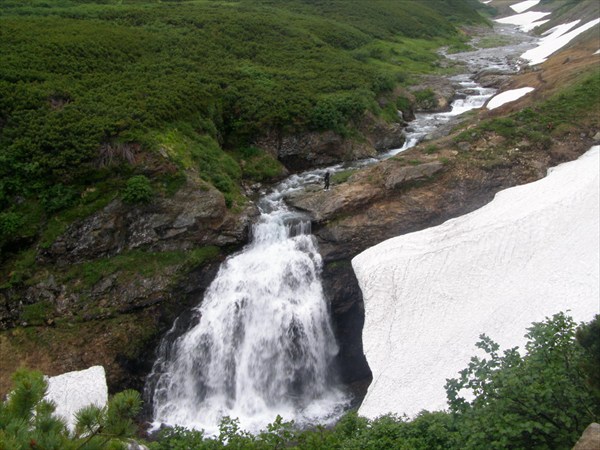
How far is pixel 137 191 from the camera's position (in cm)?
1962

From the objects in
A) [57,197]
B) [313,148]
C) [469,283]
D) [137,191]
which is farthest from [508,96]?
[57,197]

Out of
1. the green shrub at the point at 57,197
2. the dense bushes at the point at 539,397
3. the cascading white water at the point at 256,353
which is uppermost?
the dense bushes at the point at 539,397

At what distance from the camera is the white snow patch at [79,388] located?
53.1 feet

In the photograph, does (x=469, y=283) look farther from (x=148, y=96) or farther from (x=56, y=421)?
(x=148, y=96)

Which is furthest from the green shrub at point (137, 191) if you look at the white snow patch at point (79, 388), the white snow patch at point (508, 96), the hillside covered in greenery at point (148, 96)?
the white snow patch at point (508, 96)

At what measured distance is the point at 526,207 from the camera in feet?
61.3

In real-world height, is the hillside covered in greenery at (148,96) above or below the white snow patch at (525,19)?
above

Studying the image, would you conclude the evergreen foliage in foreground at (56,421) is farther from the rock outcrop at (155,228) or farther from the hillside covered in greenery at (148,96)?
the hillside covered in greenery at (148,96)

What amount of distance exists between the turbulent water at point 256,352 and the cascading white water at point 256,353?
0.04 metres

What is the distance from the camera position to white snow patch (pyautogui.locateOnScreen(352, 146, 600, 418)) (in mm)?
15617

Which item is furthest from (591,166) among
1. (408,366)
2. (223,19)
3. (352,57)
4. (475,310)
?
(223,19)

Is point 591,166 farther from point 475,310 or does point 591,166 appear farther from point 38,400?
point 38,400

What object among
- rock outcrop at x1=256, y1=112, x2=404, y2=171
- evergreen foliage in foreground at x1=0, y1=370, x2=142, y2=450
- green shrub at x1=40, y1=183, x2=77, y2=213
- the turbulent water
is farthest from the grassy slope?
evergreen foliage in foreground at x1=0, y1=370, x2=142, y2=450

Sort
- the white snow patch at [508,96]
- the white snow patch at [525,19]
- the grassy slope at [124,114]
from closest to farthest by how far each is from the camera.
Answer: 1. the grassy slope at [124,114]
2. the white snow patch at [508,96]
3. the white snow patch at [525,19]
